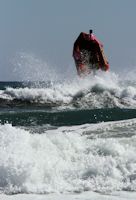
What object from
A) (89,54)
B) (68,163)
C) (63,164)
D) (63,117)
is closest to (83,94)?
(89,54)

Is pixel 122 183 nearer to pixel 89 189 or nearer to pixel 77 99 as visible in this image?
pixel 89 189

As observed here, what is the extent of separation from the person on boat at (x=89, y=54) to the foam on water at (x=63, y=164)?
1775cm

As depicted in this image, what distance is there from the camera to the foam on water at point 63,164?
8.57 metres

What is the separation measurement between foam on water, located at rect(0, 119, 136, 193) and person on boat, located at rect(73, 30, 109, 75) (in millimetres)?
17753

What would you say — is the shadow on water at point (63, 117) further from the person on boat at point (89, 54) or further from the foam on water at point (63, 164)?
the person on boat at point (89, 54)

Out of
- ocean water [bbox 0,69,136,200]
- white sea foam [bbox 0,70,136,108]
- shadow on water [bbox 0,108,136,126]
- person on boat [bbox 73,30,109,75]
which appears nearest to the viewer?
ocean water [bbox 0,69,136,200]

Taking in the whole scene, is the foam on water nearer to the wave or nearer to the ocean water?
the ocean water

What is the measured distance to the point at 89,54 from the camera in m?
29.0

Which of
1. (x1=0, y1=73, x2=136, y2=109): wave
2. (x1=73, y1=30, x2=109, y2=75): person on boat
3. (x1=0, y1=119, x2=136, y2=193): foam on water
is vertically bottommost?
(x1=0, y1=119, x2=136, y2=193): foam on water

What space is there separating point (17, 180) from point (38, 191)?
440 millimetres

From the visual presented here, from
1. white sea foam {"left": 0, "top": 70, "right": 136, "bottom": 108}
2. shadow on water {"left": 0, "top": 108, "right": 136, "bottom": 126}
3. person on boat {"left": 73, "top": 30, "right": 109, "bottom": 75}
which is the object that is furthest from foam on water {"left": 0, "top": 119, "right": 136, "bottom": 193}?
person on boat {"left": 73, "top": 30, "right": 109, "bottom": 75}

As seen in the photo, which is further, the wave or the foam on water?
the wave

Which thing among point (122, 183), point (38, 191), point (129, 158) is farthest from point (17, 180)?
point (129, 158)

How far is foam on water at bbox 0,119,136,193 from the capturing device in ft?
28.1
